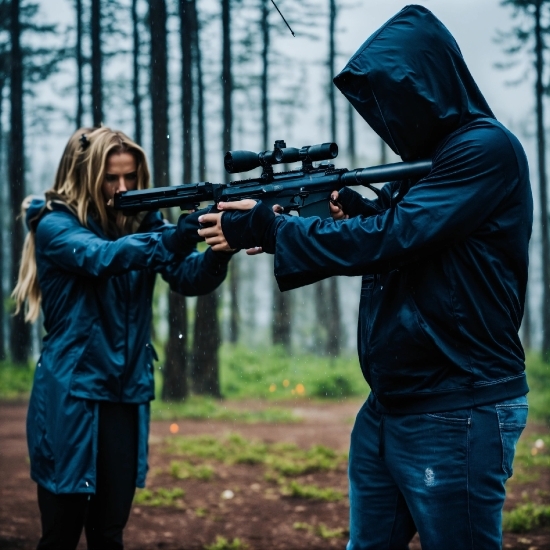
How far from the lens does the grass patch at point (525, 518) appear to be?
17.3 feet

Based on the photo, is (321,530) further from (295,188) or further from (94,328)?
(295,188)

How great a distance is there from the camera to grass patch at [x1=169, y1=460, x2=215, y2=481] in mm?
7168

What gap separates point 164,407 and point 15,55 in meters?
5.56

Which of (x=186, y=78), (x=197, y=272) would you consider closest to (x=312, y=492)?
(x=197, y=272)

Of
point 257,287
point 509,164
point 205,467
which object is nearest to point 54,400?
point 509,164

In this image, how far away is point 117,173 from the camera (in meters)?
3.67

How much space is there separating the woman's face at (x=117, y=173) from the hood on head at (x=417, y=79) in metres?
1.49

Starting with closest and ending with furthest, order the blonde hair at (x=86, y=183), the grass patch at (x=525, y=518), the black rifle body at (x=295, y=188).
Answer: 1. the black rifle body at (x=295, y=188)
2. the blonde hair at (x=86, y=183)
3. the grass patch at (x=525, y=518)

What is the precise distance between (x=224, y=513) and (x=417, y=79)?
4.65m

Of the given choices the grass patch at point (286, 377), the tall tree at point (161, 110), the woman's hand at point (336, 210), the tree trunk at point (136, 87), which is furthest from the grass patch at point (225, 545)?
the grass patch at point (286, 377)

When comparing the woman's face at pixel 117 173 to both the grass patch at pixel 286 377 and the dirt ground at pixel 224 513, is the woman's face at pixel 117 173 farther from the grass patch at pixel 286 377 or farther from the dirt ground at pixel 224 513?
the grass patch at pixel 286 377

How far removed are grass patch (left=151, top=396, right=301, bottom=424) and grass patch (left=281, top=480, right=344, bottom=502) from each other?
359 cm

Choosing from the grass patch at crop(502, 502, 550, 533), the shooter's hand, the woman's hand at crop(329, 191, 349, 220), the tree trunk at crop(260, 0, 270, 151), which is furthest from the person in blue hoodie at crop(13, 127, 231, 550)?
the tree trunk at crop(260, 0, 270, 151)

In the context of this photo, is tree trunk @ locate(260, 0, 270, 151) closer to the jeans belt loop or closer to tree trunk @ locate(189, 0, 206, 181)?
tree trunk @ locate(189, 0, 206, 181)
